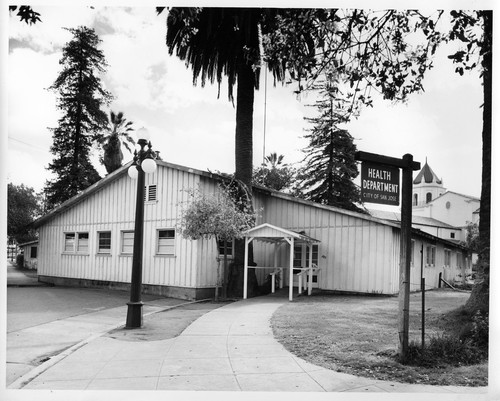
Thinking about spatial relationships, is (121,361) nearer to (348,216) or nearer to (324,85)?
(324,85)

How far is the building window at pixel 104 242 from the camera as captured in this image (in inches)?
577

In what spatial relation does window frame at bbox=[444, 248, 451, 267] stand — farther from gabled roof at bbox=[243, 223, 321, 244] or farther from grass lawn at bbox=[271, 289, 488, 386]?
gabled roof at bbox=[243, 223, 321, 244]

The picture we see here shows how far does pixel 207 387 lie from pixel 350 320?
158 inches

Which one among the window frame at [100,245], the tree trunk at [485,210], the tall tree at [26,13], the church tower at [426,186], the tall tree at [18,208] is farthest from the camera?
the window frame at [100,245]

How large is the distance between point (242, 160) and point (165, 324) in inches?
219

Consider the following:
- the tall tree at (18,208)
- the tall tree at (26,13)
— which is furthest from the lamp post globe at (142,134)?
the tall tree at (26,13)

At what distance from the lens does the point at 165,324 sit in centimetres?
810

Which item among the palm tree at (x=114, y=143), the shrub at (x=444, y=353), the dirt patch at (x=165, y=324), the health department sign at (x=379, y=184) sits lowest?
the dirt patch at (x=165, y=324)

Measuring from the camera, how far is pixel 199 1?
18.3 ft

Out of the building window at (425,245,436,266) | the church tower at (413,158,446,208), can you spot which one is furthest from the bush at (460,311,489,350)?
the building window at (425,245,436,266)

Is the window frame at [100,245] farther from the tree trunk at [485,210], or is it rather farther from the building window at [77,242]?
the tree trunk at [485,210]

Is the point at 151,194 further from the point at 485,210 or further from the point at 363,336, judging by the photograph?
the point at 485,210

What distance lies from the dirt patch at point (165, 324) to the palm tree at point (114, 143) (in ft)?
14.2

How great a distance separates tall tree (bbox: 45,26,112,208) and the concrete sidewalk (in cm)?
344
